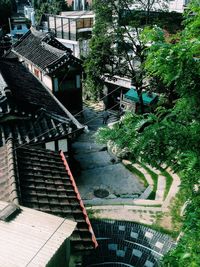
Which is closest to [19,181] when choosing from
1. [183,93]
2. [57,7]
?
[183,93]

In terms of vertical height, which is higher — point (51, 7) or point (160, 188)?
point (51, 7)

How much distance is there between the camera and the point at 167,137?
924cm

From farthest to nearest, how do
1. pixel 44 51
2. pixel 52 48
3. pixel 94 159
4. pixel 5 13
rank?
pixel 5 13, pixel 44 51, pixel 52 48, pixel 94 159

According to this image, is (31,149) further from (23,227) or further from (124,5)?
(124,5)

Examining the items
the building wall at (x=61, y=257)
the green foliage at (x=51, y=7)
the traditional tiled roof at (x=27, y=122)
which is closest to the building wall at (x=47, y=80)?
the traditional tiled roof at (x=27, y=122)

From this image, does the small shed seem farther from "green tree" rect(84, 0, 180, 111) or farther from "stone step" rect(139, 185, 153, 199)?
"stone step" rect(139, 185, 153, 199)

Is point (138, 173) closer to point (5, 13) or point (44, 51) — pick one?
point (44, 51)

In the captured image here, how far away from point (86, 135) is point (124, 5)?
12935mm

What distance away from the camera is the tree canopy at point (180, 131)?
802 cm

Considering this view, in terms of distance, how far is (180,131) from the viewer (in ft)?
30.5

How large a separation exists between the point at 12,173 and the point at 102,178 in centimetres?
1290

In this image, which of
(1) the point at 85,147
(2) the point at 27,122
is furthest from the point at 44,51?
(2) the point at 27,122

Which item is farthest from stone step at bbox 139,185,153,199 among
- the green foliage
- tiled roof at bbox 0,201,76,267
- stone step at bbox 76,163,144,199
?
the green foliage

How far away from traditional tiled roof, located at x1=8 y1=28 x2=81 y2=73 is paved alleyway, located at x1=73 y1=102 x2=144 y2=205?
826 cm
